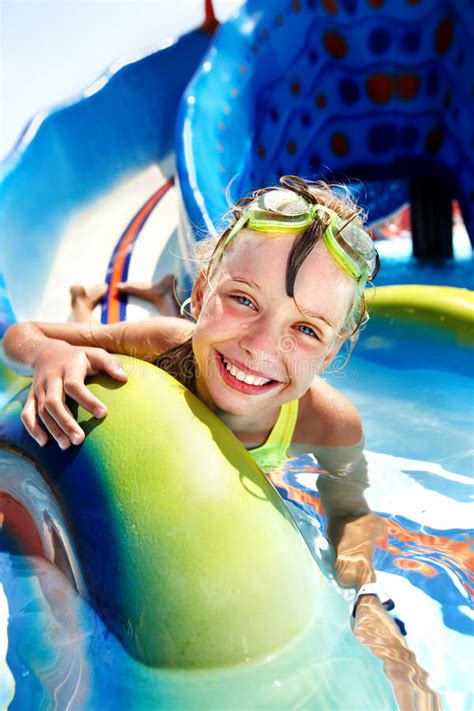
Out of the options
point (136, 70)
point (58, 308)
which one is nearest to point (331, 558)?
point (58, 308)

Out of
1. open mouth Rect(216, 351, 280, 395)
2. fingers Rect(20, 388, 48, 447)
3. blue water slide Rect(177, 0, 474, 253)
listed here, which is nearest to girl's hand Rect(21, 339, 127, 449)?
fingers Rect(20, 388, 48, 447)

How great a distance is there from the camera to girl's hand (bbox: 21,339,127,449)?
1.24 m

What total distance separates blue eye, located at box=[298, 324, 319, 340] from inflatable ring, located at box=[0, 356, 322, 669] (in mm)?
268

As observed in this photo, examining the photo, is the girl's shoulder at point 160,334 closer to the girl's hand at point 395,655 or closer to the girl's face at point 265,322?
the girl's face at point 265,322

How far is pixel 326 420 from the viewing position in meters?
1.84

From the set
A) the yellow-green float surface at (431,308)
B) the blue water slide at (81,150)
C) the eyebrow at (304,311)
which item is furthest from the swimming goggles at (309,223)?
the blue water slide at (81,150)

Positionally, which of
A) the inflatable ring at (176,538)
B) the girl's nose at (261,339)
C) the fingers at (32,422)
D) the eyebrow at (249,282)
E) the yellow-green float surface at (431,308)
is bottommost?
the yellow-green float surface at (431,308)

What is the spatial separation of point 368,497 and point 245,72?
9.46ft

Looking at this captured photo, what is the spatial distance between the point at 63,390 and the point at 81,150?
3.61 meters

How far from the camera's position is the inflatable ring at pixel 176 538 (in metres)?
1.02

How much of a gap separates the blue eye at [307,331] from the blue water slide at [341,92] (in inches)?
92.2

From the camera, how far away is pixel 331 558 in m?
1.46

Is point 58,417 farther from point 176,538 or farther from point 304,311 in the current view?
point 304,311

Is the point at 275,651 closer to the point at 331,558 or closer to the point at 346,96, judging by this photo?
the point at 331,558
